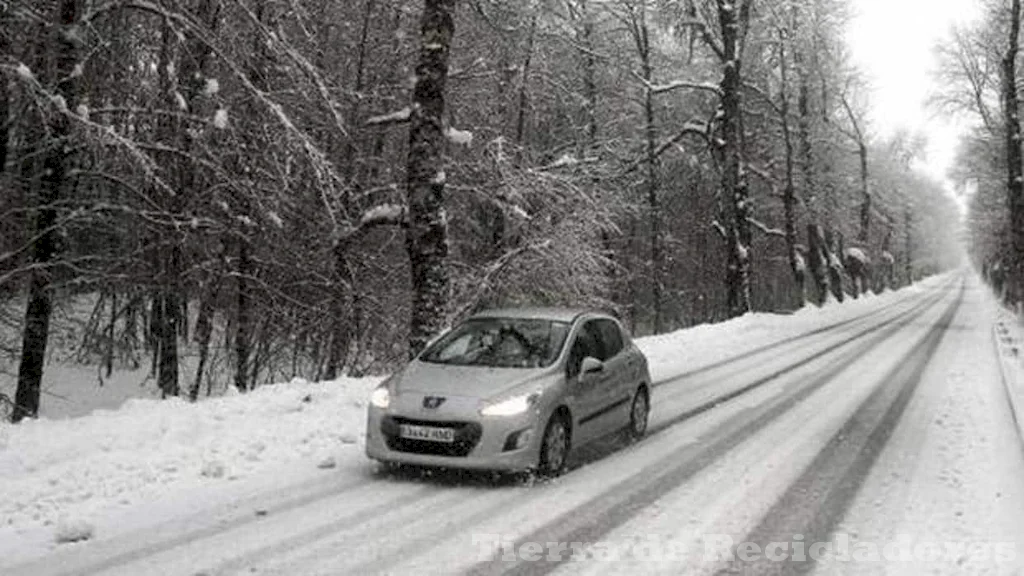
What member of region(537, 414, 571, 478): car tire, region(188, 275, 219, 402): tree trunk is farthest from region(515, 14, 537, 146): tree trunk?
region(537, 414, 571, 478): car tire

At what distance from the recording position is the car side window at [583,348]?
10219 mm

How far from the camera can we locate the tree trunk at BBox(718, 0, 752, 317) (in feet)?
103

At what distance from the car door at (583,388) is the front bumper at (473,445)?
3.12 feet

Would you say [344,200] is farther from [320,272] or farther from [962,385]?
[962,385]

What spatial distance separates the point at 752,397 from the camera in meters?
15.5

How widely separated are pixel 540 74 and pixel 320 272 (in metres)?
9.67

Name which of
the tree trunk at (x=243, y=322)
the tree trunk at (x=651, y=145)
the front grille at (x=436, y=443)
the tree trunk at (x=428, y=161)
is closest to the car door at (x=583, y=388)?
the front grille at (x=436, y=443)

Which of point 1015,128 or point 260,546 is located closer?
point 260,546

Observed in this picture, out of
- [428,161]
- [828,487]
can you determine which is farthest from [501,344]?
[428,161]

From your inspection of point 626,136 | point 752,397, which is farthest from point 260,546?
point 626,136

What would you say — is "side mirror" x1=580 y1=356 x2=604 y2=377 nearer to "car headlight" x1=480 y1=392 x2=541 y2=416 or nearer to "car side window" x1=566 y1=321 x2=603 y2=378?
"car side window" x1=566 y1=321 x2=603 y2=378

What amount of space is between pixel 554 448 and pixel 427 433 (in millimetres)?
1249

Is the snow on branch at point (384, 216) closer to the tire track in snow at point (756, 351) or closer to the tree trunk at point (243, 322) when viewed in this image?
the tree trunk at point (243, 322)

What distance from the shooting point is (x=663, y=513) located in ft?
26.2
